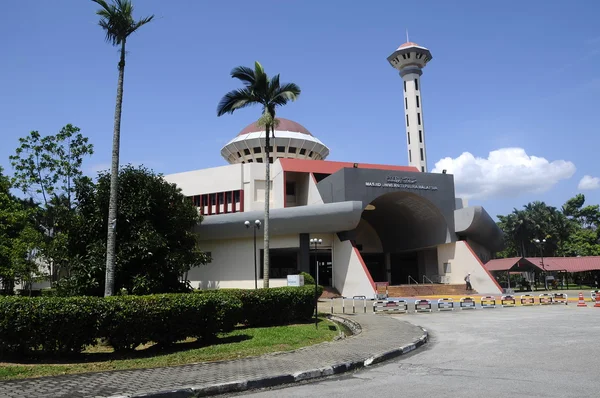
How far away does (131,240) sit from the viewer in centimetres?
2109

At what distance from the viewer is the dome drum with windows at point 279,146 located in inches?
1887

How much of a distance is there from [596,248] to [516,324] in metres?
54.5

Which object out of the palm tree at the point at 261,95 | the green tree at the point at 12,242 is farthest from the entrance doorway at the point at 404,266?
the green tree at the point at 12,242

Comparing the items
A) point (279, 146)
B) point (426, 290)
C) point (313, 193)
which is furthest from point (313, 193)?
point (426, 290)

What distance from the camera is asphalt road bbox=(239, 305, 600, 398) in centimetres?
666

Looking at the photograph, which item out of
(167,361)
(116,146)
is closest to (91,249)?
(116,146)

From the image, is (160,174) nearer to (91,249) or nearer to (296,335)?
(91,249)

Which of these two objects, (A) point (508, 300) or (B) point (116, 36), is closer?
(B) point (116, 36)

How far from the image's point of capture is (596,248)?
5988cm

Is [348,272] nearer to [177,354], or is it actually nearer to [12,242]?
[12,242]

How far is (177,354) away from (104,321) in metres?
1.82

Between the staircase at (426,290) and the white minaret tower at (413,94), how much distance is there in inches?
783

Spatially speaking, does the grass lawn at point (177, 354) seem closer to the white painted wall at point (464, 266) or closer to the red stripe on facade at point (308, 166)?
the red stripe on facade at point (308, 166)

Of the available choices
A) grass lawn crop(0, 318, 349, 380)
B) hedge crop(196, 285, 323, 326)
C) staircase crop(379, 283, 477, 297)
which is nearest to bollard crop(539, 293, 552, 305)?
staircase crop(379, 283, 477, 297)
